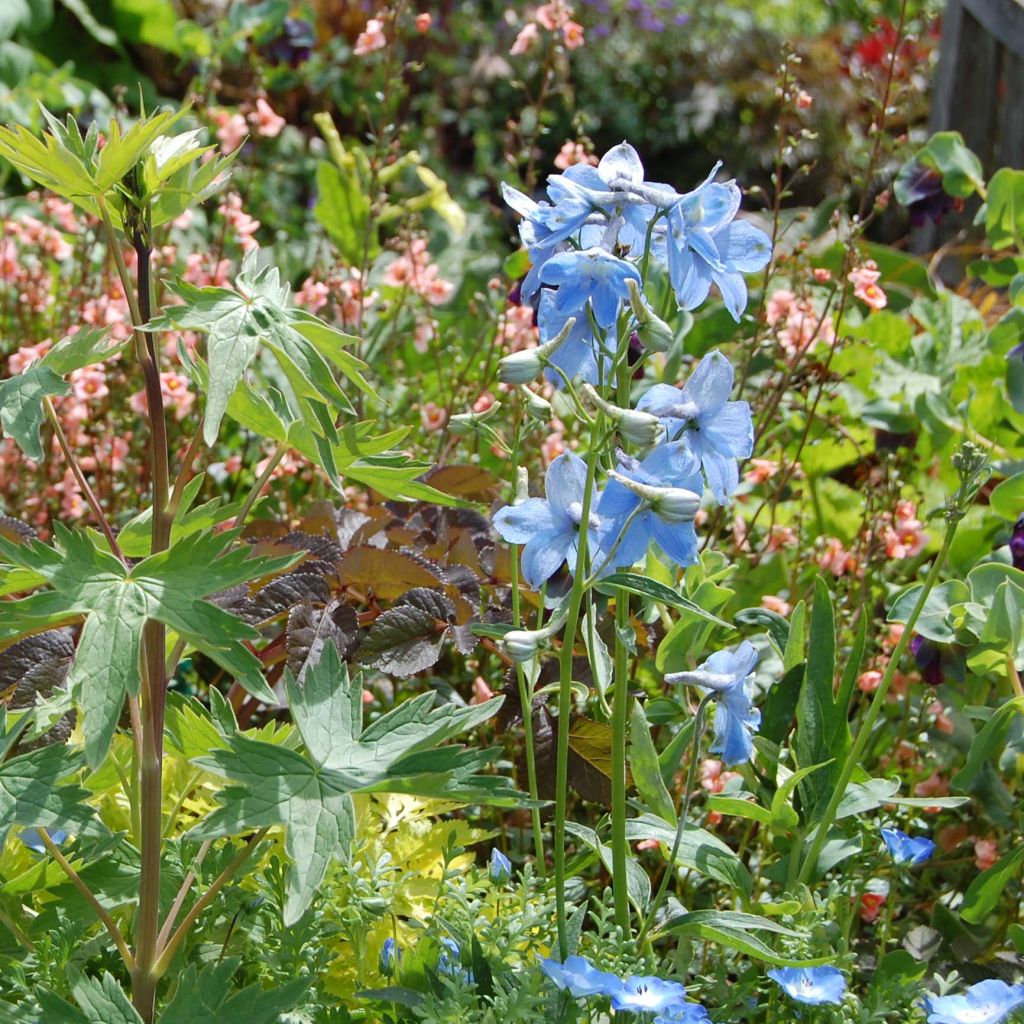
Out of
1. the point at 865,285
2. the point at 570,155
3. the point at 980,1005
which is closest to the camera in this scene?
the point at 980,1005

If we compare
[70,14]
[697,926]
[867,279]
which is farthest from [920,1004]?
[70,14]

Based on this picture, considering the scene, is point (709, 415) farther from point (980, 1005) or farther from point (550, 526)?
point (980, 1005)

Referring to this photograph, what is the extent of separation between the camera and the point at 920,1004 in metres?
1.51

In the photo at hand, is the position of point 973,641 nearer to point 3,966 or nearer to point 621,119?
point 3,966

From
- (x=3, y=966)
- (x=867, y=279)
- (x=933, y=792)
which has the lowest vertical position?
(x=933, y=792)

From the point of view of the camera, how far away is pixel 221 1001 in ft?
3.80

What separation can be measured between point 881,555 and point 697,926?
116 cm

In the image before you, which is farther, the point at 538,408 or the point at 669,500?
the point at 538,408

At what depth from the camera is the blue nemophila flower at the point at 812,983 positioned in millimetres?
1286

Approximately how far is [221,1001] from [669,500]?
1.92 ft

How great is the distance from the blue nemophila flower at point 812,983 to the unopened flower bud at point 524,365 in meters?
0.65

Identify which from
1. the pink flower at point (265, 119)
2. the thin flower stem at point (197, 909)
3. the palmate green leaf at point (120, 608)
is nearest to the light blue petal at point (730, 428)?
the palmate green leaf at point (120, 608)

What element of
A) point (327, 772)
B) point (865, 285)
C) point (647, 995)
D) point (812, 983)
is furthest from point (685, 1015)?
point (865, 285)

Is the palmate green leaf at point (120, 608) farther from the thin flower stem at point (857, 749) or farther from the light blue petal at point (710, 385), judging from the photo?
the thin flower stem at point (857, 749)
